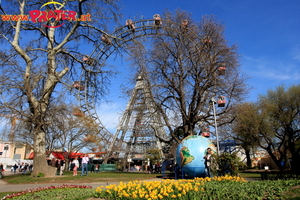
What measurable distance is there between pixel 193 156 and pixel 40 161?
8809mm

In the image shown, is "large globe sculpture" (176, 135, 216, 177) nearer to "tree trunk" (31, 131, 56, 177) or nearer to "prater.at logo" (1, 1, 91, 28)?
"tree trunk" (31, 131, 56, 177)

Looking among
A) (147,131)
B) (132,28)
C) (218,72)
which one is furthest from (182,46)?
(132,28)

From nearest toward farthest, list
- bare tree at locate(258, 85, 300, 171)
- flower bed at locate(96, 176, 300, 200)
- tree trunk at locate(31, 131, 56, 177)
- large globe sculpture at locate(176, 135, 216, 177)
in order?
flower bed at locate(96, 176, 300, 200) → large globe sculpture at locate(176, 135, 216, 177) → tree trunk at locate(31, 131, 56, 177) → bare tree at locate(258, 85, 300, 171)

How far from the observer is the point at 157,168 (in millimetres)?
30688

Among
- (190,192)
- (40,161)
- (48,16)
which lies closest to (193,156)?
(190,192)

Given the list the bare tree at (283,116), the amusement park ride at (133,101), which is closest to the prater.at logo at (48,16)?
the amusement park ride at (133,101)

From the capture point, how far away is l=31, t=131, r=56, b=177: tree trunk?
13398 mm

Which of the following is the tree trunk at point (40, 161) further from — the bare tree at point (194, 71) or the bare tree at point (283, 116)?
the bare tree at point (283, 116)

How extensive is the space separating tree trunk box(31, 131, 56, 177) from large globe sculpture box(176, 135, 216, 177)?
7718 millimetres

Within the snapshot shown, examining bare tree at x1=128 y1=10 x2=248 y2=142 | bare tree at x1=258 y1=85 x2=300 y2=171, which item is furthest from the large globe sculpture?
bare tree at x1=258 y1=85 x2=300 y2=171

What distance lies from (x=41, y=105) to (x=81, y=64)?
13.2 feet

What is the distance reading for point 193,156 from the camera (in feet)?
39.3

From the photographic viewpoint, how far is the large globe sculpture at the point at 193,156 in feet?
39.0

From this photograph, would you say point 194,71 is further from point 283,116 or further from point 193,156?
point 283,116
